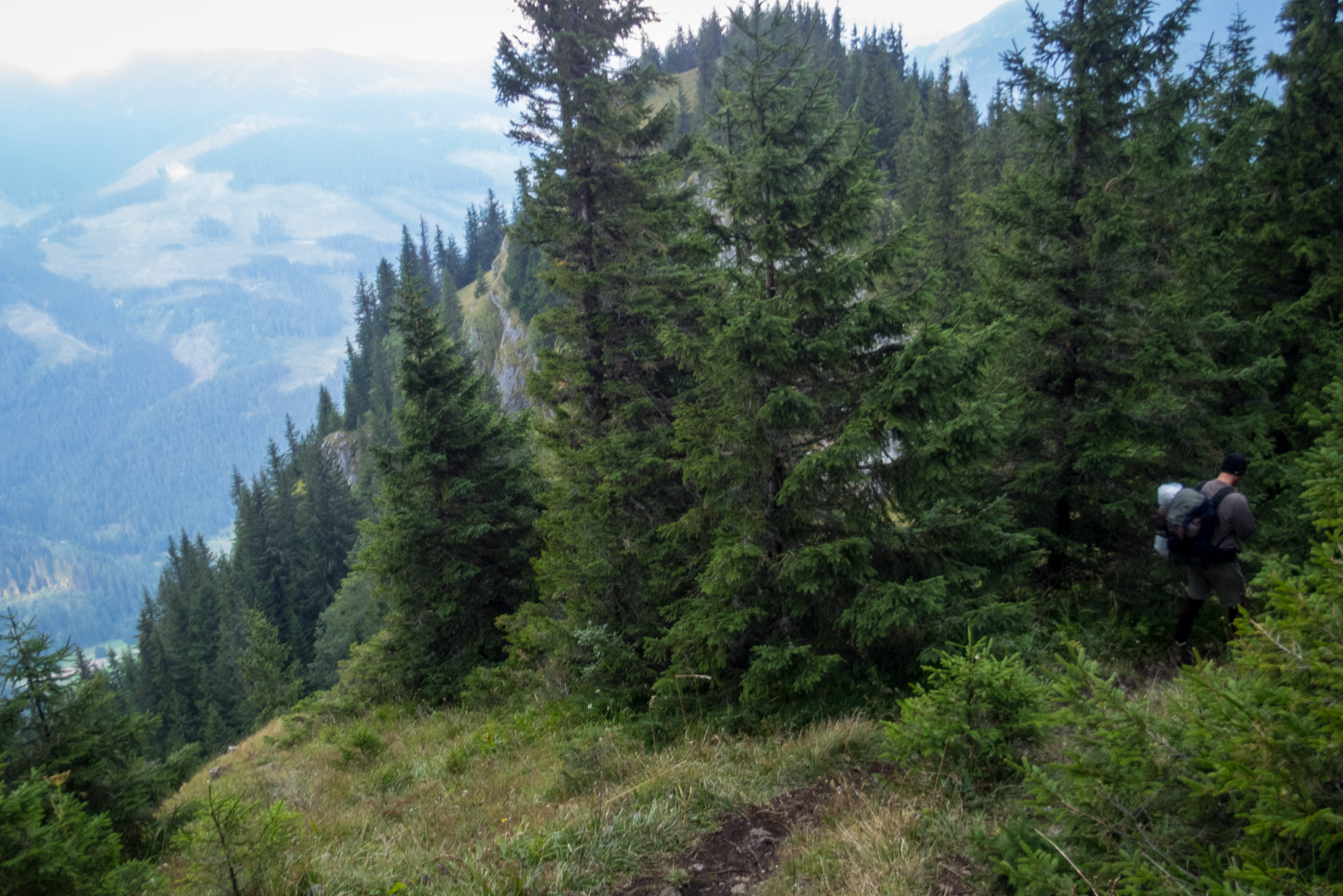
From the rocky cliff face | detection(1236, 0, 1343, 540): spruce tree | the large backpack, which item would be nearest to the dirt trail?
the large backpack

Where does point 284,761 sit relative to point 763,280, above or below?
below

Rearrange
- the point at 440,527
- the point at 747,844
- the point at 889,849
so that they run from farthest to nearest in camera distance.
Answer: the point at 440,527
the point at 747,844
the point at 889,849

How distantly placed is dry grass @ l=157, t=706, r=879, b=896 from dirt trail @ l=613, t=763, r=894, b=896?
0.40 ft

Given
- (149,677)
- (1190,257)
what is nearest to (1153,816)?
(1190,257)

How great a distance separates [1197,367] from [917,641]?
6.24m

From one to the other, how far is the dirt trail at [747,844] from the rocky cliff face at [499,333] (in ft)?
177

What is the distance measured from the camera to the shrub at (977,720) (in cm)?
425

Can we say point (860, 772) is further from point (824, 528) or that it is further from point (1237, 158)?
point (1237, 158)

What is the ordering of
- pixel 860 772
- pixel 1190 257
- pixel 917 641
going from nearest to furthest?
pixel 860 772, pixel 917 641, pixel 1190 257

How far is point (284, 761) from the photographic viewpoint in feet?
36.8

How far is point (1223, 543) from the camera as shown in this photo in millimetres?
6297

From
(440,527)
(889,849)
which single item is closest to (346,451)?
(440,527)

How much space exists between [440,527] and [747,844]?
11.2m

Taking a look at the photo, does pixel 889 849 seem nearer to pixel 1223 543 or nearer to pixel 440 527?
pixel 1223 543
